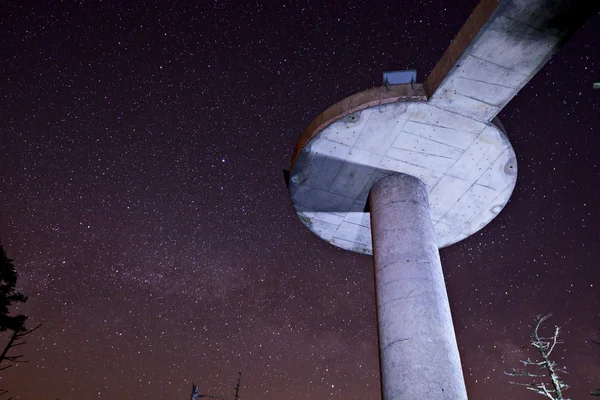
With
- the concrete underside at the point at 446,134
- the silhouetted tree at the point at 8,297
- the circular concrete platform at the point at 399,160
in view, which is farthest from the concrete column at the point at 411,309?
the silhouetted tree at the point at 8,297

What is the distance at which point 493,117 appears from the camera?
661cm

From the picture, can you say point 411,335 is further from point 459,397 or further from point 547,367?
point 547,367

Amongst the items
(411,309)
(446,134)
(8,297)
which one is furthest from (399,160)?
(8,297)

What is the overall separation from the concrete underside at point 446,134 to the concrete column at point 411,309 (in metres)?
0.97

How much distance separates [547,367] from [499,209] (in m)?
17.3

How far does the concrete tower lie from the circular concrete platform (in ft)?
0.07

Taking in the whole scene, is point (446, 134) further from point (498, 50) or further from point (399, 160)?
point (498, 50)

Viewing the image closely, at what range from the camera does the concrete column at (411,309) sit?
5.11 m

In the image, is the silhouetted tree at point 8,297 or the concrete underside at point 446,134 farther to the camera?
the silhouetted tree at point 8,297

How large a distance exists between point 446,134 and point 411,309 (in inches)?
127

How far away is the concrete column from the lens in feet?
16.8

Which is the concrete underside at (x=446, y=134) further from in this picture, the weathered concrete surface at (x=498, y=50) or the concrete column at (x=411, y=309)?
the concrete column at (x=411, y=309)

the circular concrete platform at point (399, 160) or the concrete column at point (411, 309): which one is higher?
the circular concrete platform at point (399, 160)

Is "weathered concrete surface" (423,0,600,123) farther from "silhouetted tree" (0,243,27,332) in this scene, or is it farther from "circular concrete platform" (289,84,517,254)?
"silhouetted tree" (0,243,27,332)
